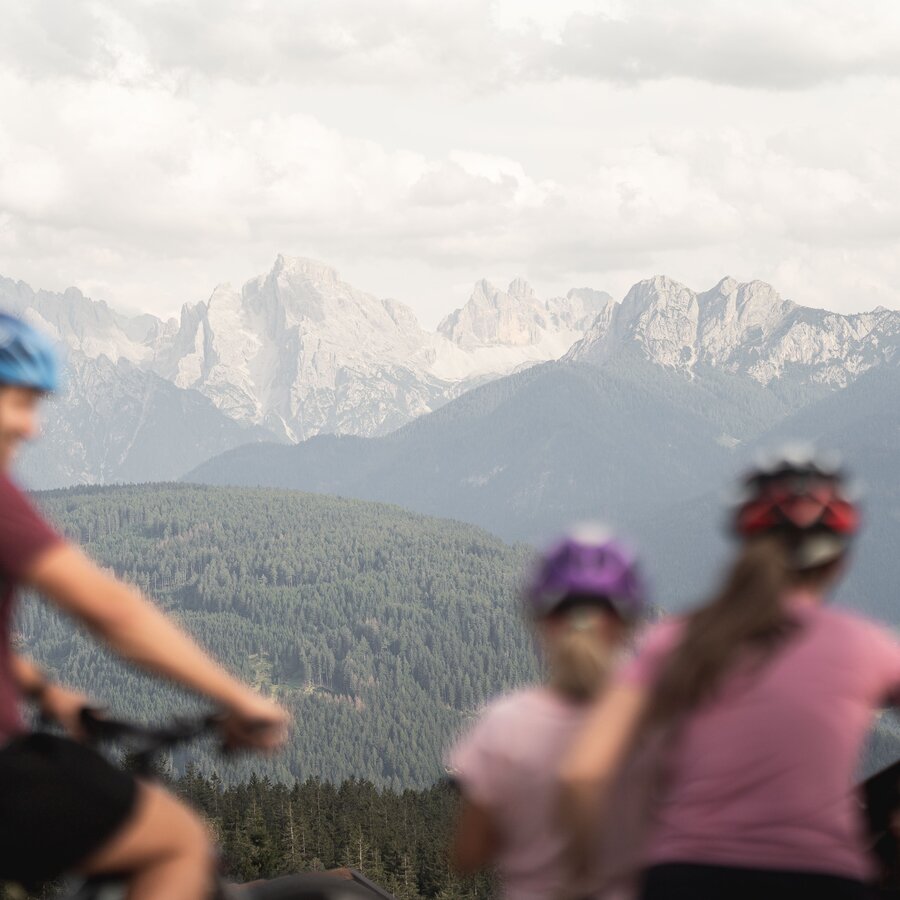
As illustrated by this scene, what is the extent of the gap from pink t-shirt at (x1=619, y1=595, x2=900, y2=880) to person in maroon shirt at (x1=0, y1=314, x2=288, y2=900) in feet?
5.09

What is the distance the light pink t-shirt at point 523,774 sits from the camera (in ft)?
17.9

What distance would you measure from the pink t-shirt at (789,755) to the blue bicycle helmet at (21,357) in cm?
273

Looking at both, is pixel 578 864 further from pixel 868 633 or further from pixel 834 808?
pixel 868 633

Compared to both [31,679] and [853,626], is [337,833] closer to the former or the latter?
[31,679]

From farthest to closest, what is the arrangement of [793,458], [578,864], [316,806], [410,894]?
[316,806] < [410,894] < [578,864] < [793,458]

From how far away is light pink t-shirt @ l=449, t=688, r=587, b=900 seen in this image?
5.46 meters

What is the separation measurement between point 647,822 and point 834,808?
0.86m

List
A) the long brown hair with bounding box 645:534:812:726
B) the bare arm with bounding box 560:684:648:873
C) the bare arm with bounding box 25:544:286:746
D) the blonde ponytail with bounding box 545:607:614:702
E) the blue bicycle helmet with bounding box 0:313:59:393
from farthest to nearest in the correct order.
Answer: the blonde ponytail with bounding box 545:607:614:702 → the blue bicycle helmet with bounding box 0:313:59:393 → the long brown hair with bounding box 645:534:812:726 → the bare arm with bounding box 560:684:648:873 → the bare arm with bounding box 25:544:286:746

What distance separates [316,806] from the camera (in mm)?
148375

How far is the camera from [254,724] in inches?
184

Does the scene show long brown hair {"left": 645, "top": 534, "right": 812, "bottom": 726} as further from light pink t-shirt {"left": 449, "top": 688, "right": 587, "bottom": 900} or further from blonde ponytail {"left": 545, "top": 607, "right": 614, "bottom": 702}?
light pink t-shirt {"left": 449, "top": 688, "right": 587, "bottom": 900}

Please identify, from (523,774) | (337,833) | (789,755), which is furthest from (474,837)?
(337,833)

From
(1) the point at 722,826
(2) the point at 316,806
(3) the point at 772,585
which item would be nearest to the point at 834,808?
(1) the point at 722,826

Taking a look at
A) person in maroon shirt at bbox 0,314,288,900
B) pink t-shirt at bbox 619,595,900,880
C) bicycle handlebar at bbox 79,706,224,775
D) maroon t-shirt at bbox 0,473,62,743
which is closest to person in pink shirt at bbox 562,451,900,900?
pink t-shirt at bbox 619,595,900,880
